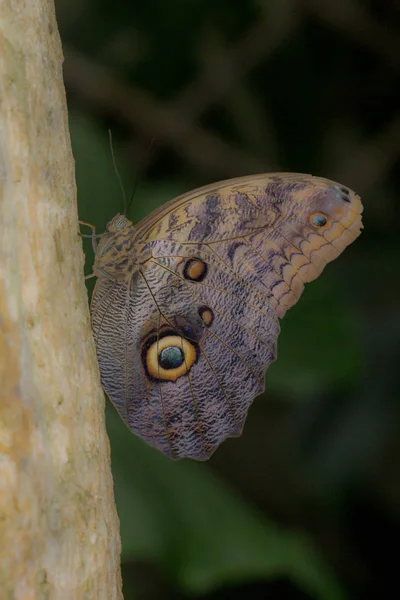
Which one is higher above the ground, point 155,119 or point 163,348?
point 155,119

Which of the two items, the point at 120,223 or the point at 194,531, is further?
the point at 194,531

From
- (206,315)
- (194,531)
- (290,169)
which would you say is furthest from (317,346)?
(290,169)

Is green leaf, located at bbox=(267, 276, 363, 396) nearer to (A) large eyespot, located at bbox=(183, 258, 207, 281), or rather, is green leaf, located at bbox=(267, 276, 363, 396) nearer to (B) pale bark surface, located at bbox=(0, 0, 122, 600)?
(A) large eyespot, located at bbox=(183, 258, 207, 281)

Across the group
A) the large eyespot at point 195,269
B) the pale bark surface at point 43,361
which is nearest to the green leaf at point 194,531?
the large eyespot at point 195,269

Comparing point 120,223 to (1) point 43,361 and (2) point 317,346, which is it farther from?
(2) point 317,346

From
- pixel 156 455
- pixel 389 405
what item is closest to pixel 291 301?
pixel 156 455

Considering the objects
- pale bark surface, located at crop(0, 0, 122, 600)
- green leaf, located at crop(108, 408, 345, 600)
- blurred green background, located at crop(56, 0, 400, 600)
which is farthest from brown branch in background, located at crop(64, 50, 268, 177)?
pale bark surface, located at crop(0, 0, 122, 600)

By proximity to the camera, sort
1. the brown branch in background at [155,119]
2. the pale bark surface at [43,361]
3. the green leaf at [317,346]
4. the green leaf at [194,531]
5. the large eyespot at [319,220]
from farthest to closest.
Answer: the brown branch in background at [155,119] < the green leaf at [317,346] < the green leaf at [194,531] < the large eyespot at [319,220] < the pale bark surface at [43,361]

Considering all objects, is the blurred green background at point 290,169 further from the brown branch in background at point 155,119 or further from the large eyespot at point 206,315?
the large eyespot at point 206,315
